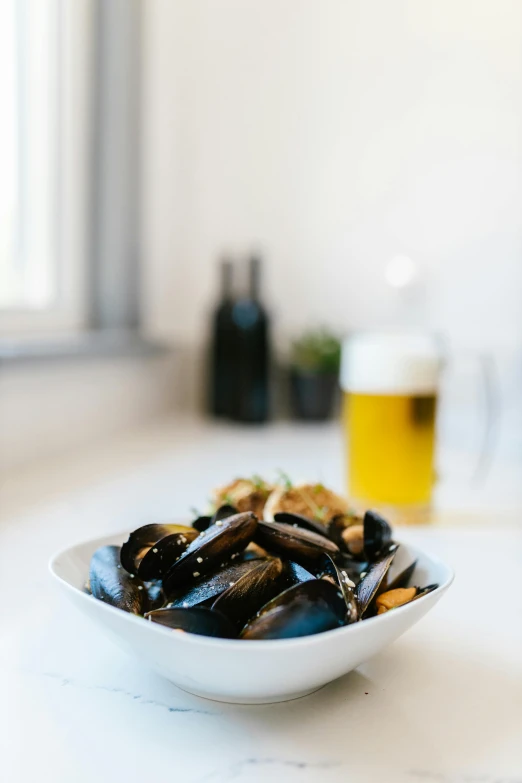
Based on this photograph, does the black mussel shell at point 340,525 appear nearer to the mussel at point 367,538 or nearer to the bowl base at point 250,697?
the mussel at point 367,538

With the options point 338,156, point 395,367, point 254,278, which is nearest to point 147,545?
point 395,367

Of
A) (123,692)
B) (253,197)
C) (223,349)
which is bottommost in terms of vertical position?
(123,692)

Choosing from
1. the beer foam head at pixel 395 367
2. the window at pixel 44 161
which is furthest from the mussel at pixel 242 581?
the window at pixel 44 161

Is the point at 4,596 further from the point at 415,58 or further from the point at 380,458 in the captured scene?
the point at 415,58

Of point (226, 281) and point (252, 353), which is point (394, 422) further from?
point (226, 281)

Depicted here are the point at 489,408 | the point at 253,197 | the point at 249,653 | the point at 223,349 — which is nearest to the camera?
the point at 249,653

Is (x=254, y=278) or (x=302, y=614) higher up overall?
(x=254, y=278)

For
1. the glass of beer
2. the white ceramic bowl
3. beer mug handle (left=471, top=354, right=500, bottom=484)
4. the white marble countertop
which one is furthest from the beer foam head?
beer mug handle (left=471, top=354, right=500, bottom=484)
